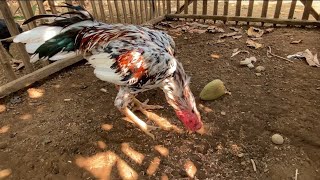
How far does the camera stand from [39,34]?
2.59m

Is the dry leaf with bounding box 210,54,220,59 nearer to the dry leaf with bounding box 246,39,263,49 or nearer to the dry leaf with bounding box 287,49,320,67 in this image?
the dry leaf with bounding box 246,39,263,49

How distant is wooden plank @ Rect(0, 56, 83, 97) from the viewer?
3.22 meters

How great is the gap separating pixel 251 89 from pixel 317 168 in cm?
131

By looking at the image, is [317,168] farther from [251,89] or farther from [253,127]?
[251,89]

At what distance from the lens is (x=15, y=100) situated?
320cm

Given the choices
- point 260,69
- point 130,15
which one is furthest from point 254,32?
point 130,15

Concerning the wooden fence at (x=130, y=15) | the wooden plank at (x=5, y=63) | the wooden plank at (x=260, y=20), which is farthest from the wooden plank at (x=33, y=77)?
the wooden plank at (x=260, y=20)

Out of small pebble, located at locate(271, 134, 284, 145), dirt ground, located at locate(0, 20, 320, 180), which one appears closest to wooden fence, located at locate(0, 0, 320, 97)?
dirt ground, located at locate(0, 20, 320, 180)

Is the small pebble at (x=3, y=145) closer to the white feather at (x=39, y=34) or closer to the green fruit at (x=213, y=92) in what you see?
the white feather at (x=39, y=34)

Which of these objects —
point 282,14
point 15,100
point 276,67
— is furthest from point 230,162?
point 282,14

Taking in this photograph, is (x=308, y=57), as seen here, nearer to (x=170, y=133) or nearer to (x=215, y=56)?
(x=215, y=56)

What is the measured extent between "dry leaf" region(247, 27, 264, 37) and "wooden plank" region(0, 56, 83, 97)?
327cm

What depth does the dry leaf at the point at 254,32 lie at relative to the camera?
495cm

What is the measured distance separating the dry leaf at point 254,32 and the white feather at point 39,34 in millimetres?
3673
